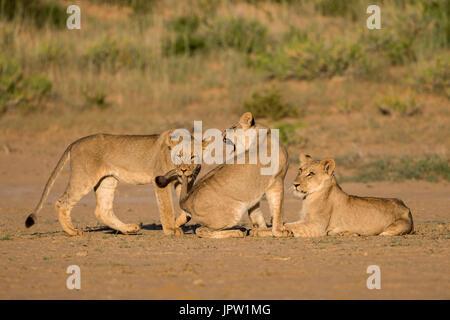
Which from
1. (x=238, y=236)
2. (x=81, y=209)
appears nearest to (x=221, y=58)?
(x=81, y=209)

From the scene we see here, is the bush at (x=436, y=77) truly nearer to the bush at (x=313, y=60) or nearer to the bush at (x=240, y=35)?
the bush at (x=313, y=60)

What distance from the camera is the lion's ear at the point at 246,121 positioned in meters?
9.12

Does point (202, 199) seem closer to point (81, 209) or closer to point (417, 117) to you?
point (81, 209)

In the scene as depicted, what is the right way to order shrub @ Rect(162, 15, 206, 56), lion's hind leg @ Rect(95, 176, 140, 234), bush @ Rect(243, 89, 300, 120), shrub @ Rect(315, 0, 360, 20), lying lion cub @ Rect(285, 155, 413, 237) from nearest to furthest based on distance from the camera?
lying lion cub @ Rect(285, 155, 413, 237), lion's hind leg @ Rect(95, 176, 140, 234), bush @ Rect(243, 89, 300, 120), shrub @ Rect(162, 15, 206, 56), shrub @ Rect(315, 0, 360, 20)

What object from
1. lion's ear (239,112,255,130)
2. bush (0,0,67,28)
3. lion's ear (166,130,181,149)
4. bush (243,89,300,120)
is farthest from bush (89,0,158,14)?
lion's ear (239,112,255,130)

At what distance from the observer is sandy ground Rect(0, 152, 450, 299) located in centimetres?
606

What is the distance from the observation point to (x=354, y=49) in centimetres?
1978

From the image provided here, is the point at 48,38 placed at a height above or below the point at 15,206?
above

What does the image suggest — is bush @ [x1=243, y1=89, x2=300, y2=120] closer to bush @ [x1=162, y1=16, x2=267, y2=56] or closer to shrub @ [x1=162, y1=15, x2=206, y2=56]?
bush @ [x1=162, y1=16, x2=267, y2=56]

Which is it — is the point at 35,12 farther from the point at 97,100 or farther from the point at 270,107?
the point at 270,107

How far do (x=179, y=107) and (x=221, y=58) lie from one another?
113 inches

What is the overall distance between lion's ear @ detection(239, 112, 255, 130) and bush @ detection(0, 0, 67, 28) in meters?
15.4

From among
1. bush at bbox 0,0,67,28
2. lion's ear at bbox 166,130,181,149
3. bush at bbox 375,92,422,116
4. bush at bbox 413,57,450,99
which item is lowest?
lion's ear at bbox 166,130,181,149

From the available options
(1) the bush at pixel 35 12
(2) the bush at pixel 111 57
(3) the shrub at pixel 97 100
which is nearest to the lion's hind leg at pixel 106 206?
(3) the shrub at pixel 97 100
